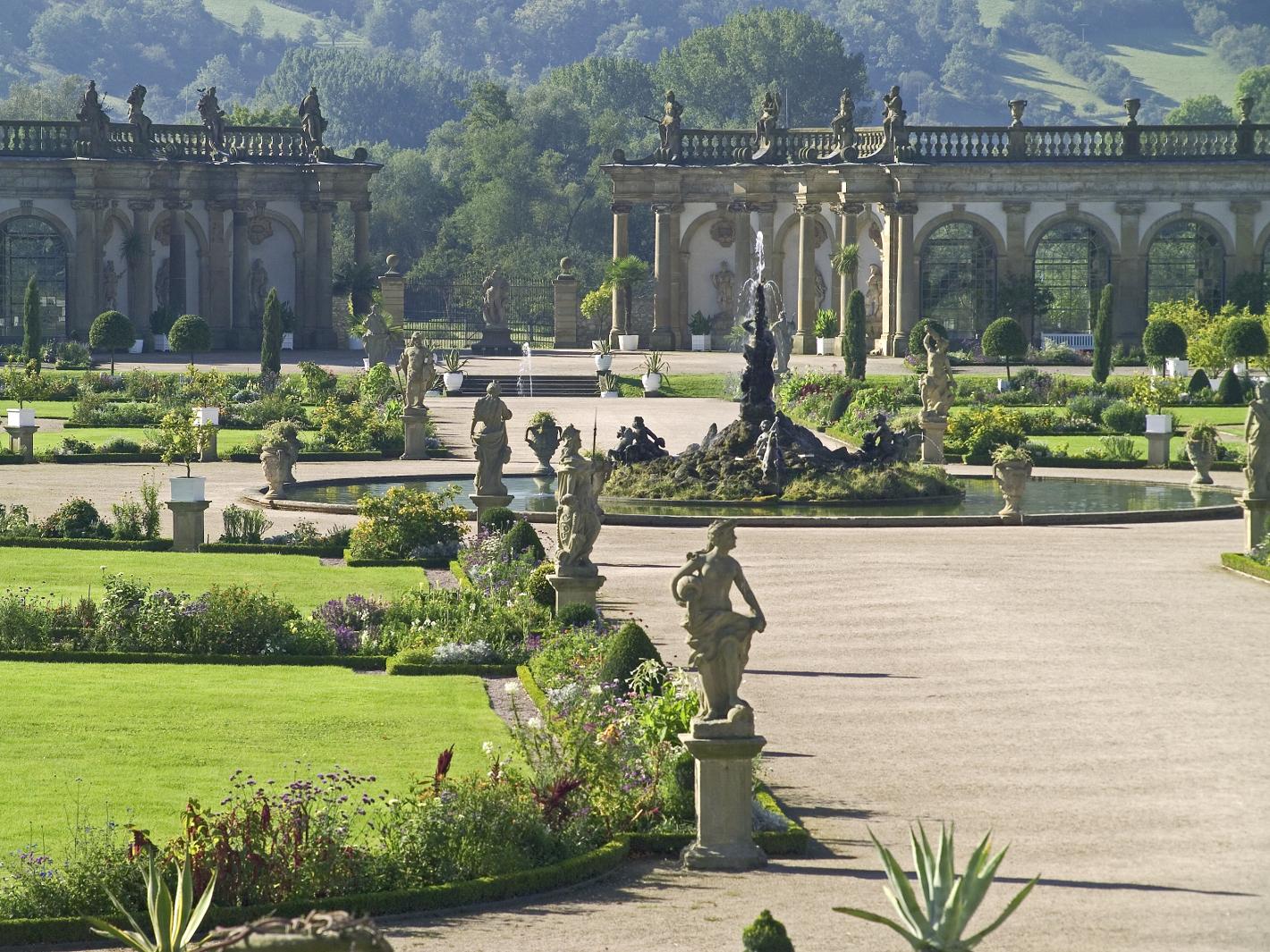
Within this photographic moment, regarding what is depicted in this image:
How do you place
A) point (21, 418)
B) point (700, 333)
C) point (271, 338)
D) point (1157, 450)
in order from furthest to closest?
point (700, 333) → point (271, 338) → point (21, 418) → point (1157, 450)

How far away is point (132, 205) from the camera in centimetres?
6731

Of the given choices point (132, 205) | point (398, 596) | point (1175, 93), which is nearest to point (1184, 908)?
point (398, 596)

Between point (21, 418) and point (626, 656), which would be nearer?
point (626, 656)

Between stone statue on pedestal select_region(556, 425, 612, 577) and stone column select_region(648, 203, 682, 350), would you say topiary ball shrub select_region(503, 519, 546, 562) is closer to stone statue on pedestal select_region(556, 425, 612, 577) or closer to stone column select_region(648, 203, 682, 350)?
stone statue on pedestal select_region(556, 425, 612, 577)

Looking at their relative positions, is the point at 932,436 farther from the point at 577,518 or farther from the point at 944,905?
the point at 944,905

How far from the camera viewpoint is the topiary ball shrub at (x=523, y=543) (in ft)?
84.8

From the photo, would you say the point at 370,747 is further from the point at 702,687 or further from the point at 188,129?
the point at 188,129

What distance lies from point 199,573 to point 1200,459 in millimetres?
17167

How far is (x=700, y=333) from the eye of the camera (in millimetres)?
69375

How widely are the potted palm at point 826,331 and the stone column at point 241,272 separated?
55.3ft

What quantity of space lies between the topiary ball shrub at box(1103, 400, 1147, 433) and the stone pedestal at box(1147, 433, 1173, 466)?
207 inches

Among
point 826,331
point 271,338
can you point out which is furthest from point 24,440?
point 826,331

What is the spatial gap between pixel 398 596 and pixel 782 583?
14.6 ft

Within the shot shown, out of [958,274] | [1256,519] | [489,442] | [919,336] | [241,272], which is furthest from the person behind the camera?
[241,272]
